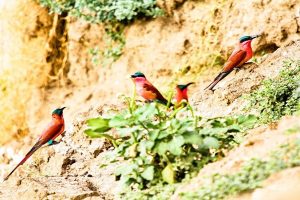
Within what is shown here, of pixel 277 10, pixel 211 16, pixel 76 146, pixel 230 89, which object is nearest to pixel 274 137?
pixel 230 89

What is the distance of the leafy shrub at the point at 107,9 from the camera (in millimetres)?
8562

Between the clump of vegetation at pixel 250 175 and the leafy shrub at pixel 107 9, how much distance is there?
5.15 metres

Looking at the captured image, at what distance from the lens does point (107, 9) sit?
8773 millimetres

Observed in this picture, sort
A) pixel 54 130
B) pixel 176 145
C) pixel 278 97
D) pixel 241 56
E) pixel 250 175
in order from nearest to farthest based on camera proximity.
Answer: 1. pixel 250 175
2. pixel 176 145
3. pixel 278 97
4. pixel 54 130
5. pixel 241 56

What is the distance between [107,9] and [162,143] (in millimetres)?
5004

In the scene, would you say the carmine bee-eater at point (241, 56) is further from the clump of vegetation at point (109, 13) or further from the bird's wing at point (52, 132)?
the clump of vegetation at point (109, 13)

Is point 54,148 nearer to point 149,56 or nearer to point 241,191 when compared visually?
point 149,56

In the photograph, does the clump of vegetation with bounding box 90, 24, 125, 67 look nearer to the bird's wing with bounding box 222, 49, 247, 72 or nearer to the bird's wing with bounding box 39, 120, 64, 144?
the bird's wing with bounding box 222, 49, 247, 72

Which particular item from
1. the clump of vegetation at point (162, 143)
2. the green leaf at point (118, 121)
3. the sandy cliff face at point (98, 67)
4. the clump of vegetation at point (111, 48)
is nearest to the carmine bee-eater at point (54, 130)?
the sandy cliff face at point (98, 67)

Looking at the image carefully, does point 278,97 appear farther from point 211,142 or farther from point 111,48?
point 111,48

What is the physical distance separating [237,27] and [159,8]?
51.2 inches

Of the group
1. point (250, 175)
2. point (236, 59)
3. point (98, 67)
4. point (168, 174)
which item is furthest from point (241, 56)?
point (98, 67)

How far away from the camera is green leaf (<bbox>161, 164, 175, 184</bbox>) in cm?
409

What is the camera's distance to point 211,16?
26.5 feet
